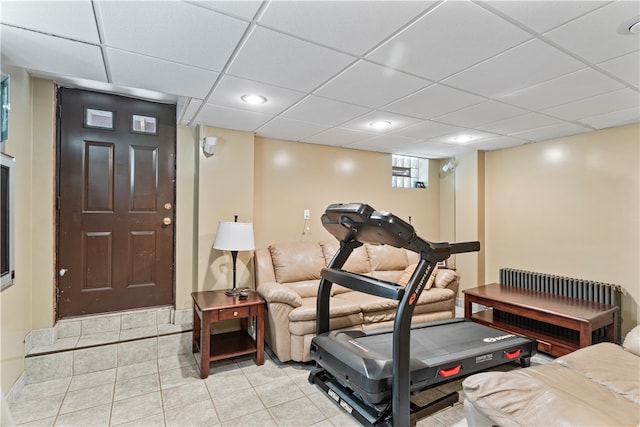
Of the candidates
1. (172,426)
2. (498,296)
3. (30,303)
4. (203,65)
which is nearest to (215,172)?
(203,65)

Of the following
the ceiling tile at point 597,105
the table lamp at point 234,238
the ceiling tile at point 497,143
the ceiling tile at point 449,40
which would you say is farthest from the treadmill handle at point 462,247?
the ceiling tile at point 497,143

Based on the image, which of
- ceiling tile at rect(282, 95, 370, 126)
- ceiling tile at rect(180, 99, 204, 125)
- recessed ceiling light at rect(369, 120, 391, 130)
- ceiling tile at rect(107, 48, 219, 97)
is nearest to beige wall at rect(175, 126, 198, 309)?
ceiling tile at rect(180, 99, 204, 125)

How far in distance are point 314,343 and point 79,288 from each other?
2213 mm

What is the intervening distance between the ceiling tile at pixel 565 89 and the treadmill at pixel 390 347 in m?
1.25

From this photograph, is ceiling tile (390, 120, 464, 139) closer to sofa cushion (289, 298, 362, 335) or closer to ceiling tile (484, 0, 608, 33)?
ceiling tile (484, 0, 608, 33)

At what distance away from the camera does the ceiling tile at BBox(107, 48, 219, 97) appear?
6.71 ft

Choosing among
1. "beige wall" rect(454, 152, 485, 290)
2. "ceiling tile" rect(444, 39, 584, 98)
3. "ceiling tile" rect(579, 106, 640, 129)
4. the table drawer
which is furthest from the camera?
"beige wall" rect(454, 152, 485, 290)

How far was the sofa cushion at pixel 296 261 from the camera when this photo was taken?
3711 millimetres

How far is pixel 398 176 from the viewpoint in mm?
5246

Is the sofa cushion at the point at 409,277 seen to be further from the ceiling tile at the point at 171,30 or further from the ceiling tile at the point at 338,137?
the ceiling tile at the point at 171,30

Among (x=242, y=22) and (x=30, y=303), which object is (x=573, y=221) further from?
(x=30, y=303)

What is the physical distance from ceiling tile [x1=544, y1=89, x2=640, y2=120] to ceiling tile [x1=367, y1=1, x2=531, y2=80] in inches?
55.2

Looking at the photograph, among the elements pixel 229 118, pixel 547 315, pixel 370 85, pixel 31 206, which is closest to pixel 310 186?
pixel 229 118

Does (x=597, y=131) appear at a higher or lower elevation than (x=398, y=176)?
higher
